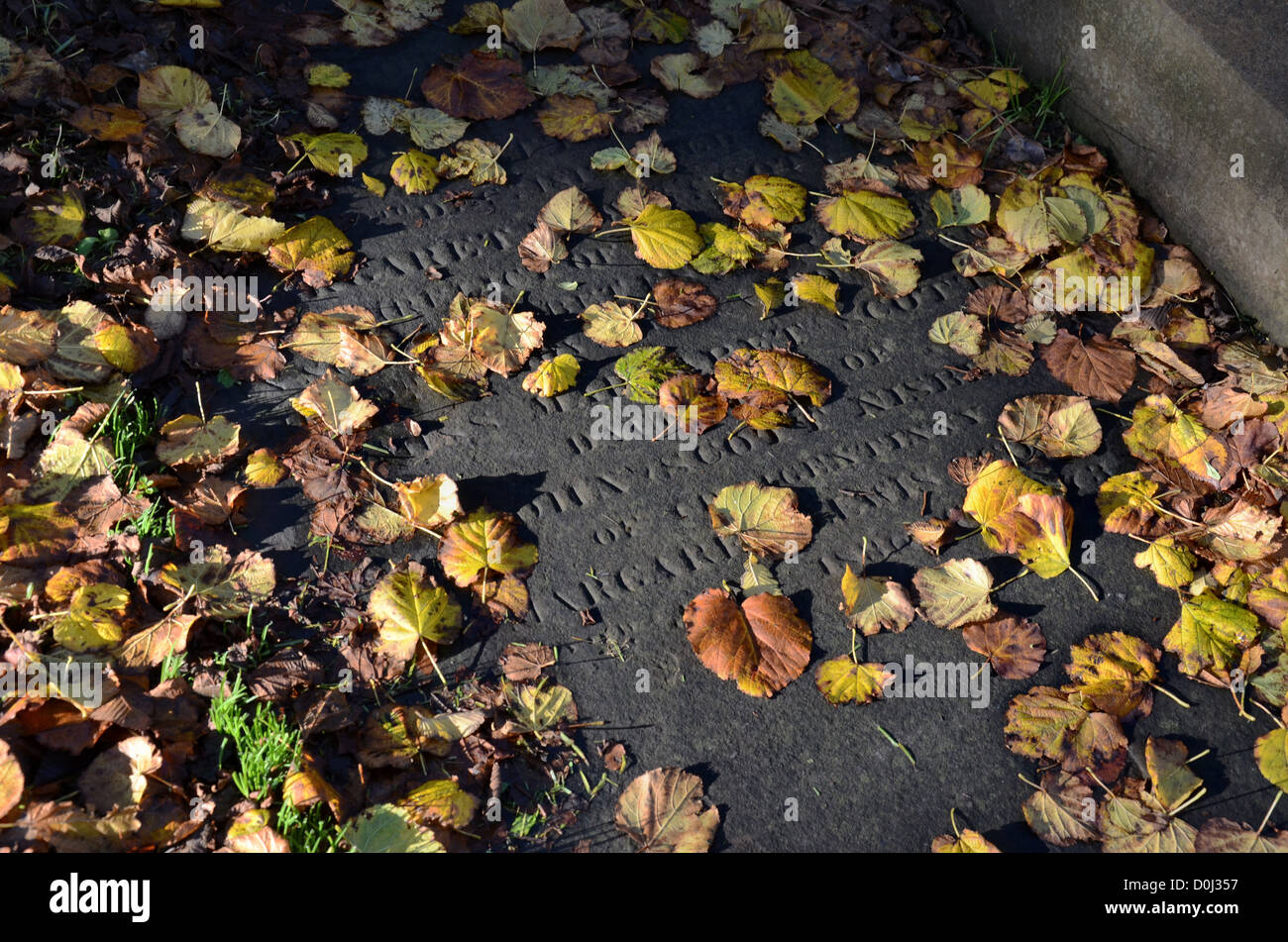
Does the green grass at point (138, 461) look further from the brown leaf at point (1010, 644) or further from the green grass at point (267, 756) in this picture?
the brown leaf at point (1010, 644)

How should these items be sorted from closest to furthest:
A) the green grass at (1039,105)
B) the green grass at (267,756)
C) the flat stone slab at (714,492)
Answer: the green grass at (267,756), the flat stone slab at (714,492), the green grass at (1039,105)

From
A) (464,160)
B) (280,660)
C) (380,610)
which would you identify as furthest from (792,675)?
(464,160)

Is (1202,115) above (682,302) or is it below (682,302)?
above

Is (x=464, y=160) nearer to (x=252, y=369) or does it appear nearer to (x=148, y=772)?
(x=252, y=369)

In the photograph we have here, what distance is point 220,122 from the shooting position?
3270 mm

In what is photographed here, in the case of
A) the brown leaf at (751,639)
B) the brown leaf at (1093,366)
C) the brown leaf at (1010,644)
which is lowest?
the brown leaf at (751,639)

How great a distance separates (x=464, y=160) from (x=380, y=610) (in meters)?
1.72

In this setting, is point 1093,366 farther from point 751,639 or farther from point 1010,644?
point 751,639

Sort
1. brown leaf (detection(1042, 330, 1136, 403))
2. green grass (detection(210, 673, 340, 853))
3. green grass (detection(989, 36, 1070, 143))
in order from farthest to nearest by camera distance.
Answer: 1. green grass (detection(989, 36, 1070, 143))
2. brown leaf (detection(1042, 330, 1136, 403))
3. green grass (detection(210, 673, 340, 853))

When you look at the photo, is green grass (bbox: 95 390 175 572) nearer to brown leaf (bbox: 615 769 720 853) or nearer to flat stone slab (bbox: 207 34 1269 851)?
flat stone slab (bbox: 207 34 1269 851)

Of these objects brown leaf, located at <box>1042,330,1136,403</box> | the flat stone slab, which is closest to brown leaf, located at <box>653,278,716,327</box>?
the flat stone slab

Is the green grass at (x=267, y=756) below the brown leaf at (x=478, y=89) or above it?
below

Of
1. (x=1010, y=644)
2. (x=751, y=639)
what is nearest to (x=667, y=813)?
(x=751, y=639)

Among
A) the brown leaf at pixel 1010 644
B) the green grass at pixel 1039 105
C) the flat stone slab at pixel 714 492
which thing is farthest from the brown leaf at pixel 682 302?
the green grass at pixel 1039 105
